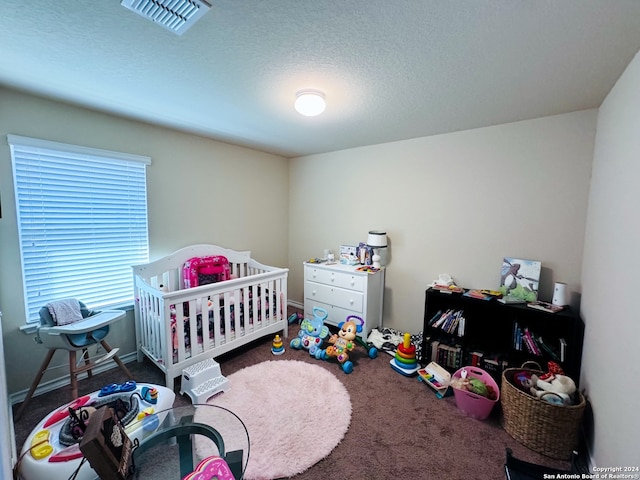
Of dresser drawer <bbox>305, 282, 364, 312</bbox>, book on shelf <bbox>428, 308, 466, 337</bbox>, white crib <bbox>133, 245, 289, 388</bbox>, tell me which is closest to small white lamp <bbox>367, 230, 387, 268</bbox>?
dresser drawer <bbox>305, 282, 364, 312</bbox>

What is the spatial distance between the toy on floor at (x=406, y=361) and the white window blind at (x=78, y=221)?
2.58 m

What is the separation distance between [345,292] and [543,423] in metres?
1.83

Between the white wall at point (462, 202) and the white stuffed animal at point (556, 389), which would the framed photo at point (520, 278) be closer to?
the white wall at point (462, 202)

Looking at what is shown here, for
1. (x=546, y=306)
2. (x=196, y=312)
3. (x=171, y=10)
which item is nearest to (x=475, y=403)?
(x=546, y=306)

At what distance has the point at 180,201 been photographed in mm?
2812

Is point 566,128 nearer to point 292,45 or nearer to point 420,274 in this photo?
point 420,274

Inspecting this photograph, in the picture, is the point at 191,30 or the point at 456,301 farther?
the point at 456,301

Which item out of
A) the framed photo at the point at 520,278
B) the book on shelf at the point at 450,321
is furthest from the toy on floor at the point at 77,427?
the framed photo at the point at 520,278

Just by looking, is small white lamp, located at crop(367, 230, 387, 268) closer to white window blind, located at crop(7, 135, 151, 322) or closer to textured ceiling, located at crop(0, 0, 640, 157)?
textured ceiling, located at crop(0, 0, 640, 157)

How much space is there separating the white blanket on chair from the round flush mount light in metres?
2.26

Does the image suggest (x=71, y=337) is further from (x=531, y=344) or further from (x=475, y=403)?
(x=531, y=344)

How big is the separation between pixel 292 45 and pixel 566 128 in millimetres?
2241

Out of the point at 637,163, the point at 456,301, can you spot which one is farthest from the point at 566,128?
the point at 456,301

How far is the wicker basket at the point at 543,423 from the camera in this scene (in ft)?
4.93
